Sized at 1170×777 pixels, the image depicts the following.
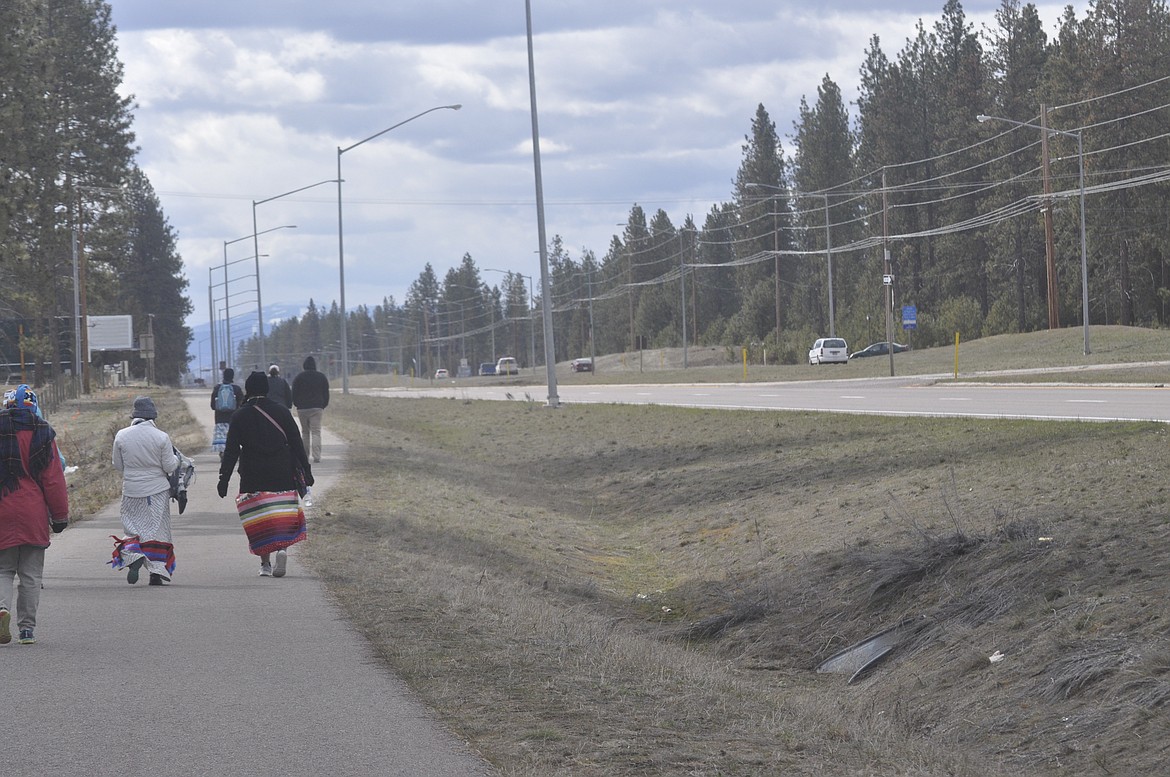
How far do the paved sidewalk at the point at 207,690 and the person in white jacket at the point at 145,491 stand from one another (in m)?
0.23

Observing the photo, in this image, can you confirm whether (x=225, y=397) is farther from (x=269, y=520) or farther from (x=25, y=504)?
(x=25, y=504)

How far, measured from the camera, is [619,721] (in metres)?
6.96

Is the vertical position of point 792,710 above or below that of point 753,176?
below

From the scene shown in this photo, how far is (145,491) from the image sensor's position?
37.6ft

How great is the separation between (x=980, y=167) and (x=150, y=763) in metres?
87.6

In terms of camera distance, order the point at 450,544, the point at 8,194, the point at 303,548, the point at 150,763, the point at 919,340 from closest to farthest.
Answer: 1. the point at 150,763
2. the point at 303,548
3. the point at 450,544
4. the point at 8,194
5. the point at 919,340

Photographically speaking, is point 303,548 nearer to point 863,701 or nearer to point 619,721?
point 863,701

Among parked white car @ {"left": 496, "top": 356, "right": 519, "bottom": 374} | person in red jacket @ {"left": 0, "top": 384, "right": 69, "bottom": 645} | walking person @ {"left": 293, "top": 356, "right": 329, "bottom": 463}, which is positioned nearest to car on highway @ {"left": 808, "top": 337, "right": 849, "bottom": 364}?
parked white car @ {"left": 496, "top": 356, "right": 519, "bottom": 374}

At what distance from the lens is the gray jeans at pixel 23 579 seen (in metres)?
8.95

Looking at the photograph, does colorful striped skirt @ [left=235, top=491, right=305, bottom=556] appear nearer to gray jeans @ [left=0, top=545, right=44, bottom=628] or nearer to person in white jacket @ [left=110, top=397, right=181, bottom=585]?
person in white jacket @ [left=110, top=397, right=181, bottom=585]

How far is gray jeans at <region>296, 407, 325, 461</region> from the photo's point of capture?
22.4 metres

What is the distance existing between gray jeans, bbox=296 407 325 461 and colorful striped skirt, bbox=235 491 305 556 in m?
10.1

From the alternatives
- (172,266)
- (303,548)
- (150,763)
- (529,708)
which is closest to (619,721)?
(529,708)

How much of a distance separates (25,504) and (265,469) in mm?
2965
